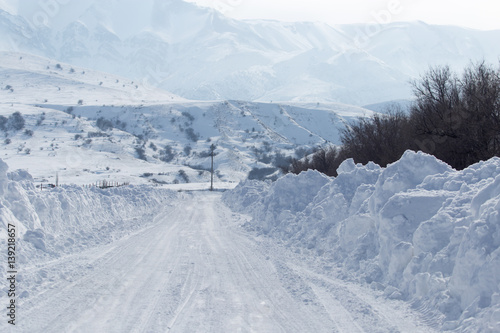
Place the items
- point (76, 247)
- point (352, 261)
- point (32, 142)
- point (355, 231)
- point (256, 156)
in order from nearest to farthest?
point (352, 261), point (355, 231), point (76, 247), point (32, 142), point (256, 156)

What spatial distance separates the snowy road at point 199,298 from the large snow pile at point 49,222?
63cm

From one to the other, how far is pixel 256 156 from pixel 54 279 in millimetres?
110539

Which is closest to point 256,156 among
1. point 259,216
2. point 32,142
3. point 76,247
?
point 32,142

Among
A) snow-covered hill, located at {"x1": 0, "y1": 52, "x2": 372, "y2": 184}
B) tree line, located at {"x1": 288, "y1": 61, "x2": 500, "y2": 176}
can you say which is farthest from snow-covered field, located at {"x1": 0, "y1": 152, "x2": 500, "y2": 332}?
snow-covered hill, located at {"x1": 0, "y1": 52, "x2": 372, "y2": 184}

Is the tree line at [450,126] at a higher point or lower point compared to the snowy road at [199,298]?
higher

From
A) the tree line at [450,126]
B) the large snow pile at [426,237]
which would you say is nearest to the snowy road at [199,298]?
the large snow pile at [426,237]

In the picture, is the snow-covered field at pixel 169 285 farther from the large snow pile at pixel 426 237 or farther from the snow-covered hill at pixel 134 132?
the snow-covered hill at pixel 134 132

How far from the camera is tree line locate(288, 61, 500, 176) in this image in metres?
19.9

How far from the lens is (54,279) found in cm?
869

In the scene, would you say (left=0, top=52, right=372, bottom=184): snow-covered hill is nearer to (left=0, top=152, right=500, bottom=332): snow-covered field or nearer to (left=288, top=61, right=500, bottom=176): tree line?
(left=288, top=61, right=500, bottom=176): tree line

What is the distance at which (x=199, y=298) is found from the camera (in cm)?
769

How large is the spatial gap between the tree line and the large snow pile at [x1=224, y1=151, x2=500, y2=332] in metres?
8.69

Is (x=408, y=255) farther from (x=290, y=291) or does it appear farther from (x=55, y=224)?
(x=55, y=224)

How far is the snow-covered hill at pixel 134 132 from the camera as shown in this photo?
3553 inches
